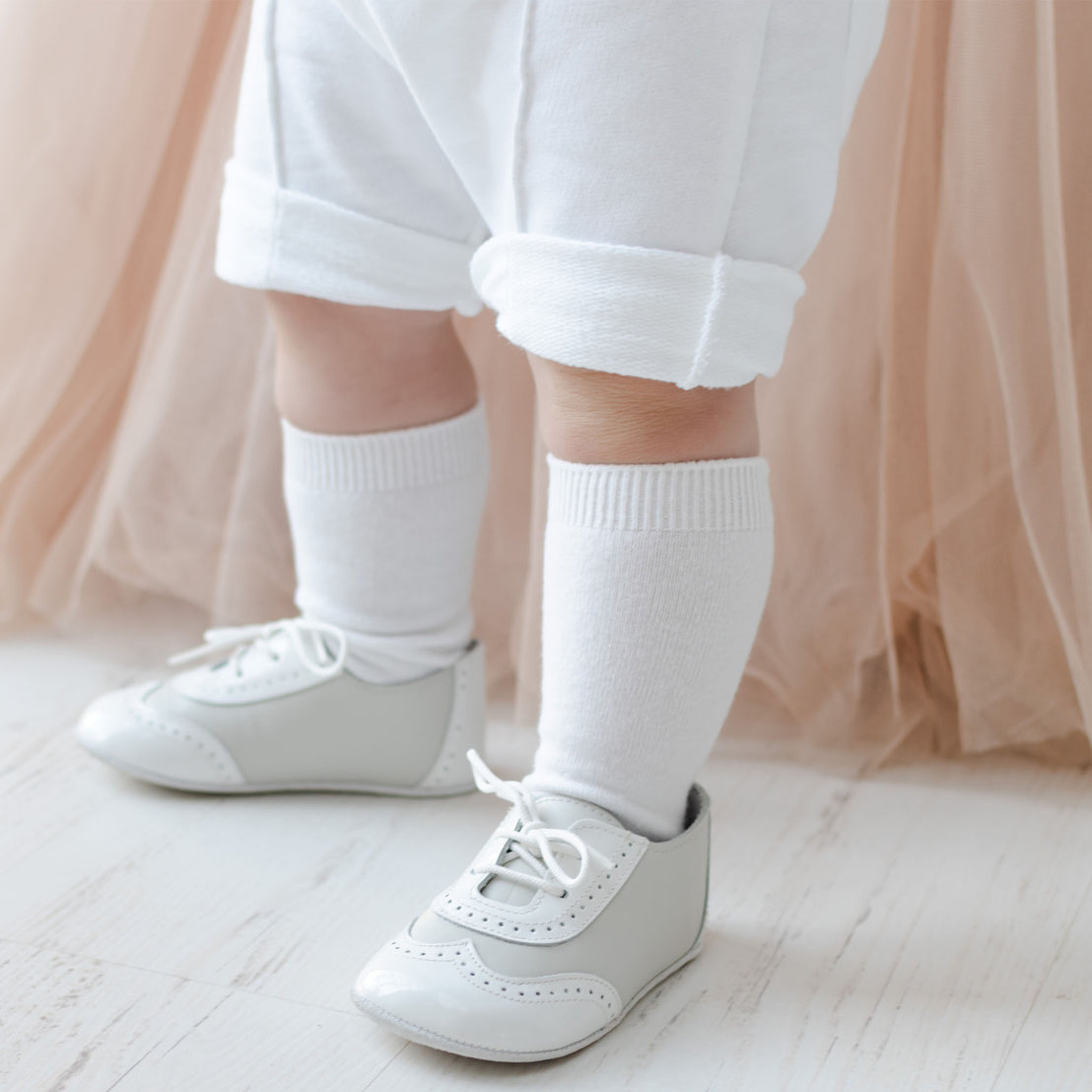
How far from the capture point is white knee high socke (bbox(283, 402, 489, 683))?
2.74 feet

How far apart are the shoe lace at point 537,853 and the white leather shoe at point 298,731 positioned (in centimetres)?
22

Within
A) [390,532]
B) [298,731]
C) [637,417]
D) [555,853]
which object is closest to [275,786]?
[298,731]

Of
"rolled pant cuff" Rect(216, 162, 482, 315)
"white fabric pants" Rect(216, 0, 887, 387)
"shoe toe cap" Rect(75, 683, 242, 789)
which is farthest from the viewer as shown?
"shoe toe cap" Rect(75, 683, 242, 789)

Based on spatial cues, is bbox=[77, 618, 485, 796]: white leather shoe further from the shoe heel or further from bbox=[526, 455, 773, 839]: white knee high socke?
bbox=[526, 455, 773, 839]: white knee high socke

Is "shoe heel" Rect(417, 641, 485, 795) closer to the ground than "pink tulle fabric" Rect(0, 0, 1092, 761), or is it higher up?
closer to the ground

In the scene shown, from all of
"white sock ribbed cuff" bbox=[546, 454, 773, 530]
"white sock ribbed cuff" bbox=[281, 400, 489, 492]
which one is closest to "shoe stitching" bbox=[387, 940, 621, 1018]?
"white sock ribbed cuff" bbox=[546, 454, 773, 530]

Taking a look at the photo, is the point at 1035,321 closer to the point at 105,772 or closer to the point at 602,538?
the point at 602,538

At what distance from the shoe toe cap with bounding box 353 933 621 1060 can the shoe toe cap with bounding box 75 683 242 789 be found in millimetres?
272

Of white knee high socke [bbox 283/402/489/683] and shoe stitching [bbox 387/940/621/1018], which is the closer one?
shoe stitching [bbox 387/940/621/1018]

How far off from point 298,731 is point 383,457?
0.61ft

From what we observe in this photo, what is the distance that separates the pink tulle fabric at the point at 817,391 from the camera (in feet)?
2.90

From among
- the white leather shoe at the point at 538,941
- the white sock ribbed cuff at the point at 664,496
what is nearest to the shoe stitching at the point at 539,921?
the white leather shoe at the point at 538,941

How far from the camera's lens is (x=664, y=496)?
617 millimetres

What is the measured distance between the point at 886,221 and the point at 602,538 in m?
0.44
